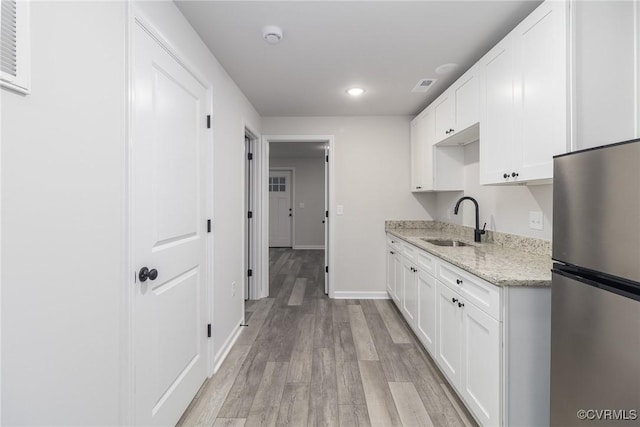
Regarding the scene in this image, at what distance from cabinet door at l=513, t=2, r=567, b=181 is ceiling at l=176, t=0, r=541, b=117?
0.23 m

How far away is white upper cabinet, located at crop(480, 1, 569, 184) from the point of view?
4.45 ft

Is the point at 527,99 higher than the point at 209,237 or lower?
higher

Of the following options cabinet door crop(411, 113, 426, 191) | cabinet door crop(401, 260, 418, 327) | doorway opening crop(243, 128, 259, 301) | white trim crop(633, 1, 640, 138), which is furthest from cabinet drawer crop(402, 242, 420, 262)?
doorway opening crop(243, 128, 259, 301)

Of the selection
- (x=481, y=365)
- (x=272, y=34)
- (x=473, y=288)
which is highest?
(x=272, y=34)

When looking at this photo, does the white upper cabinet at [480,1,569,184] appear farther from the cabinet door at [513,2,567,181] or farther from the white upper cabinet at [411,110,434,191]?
the white upper cabinet at [411,110,434,191]

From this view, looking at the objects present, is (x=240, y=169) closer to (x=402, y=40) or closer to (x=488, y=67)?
(x=402, y=40)

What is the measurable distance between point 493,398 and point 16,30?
221 centimetres

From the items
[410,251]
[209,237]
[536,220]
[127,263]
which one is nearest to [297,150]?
[410,251]

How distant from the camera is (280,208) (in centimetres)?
781

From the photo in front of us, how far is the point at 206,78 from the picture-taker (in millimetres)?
1940

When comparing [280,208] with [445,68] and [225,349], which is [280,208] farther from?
[445,68]

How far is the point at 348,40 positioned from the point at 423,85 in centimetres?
108

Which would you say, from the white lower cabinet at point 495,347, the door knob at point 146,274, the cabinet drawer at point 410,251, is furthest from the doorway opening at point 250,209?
the white lower cabinet at point 495,347

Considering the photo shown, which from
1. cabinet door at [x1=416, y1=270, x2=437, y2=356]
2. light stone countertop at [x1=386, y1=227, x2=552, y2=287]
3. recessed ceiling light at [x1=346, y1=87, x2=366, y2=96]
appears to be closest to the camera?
light stone countertop at [x1=386, y1=227, x2=552, y2=287]
